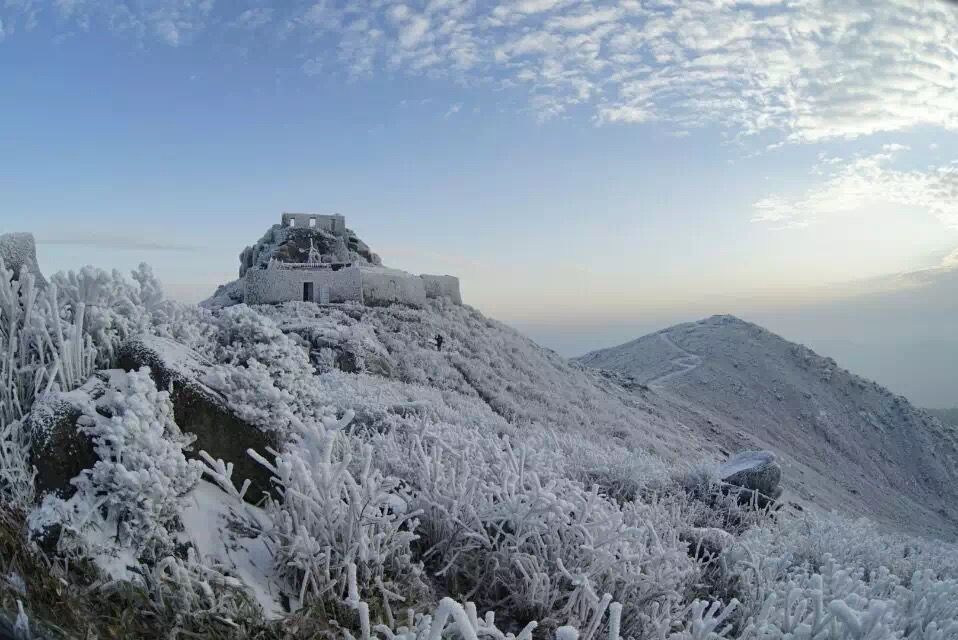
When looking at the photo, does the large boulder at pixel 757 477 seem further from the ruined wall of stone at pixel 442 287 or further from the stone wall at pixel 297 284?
the ruined wall of stone at pixel 442 287

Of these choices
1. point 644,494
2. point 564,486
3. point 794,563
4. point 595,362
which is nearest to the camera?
point 564,486

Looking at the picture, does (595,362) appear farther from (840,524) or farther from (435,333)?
(840,524)

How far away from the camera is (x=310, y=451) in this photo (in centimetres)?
305

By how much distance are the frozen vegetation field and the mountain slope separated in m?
22.7

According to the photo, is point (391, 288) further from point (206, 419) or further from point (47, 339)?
point (206, 419)

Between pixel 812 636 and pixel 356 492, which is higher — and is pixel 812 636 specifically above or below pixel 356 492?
below

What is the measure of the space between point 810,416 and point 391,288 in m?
29.8

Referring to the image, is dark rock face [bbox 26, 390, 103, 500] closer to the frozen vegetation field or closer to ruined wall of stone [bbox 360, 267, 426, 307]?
the frozen vegetation field

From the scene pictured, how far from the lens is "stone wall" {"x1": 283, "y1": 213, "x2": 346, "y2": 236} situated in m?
30.7

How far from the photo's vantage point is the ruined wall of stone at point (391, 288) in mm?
23750

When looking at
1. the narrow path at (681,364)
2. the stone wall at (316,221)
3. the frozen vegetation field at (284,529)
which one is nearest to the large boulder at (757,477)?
the frozen vegetation field at (284,529)

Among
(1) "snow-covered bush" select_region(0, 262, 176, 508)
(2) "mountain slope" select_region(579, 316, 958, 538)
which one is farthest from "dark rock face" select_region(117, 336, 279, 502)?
(2) "mountain slope" select_region(579, 316, 958, 538)

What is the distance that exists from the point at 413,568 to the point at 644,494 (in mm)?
3457

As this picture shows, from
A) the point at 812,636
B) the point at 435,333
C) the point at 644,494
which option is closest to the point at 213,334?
the point at 644,494
